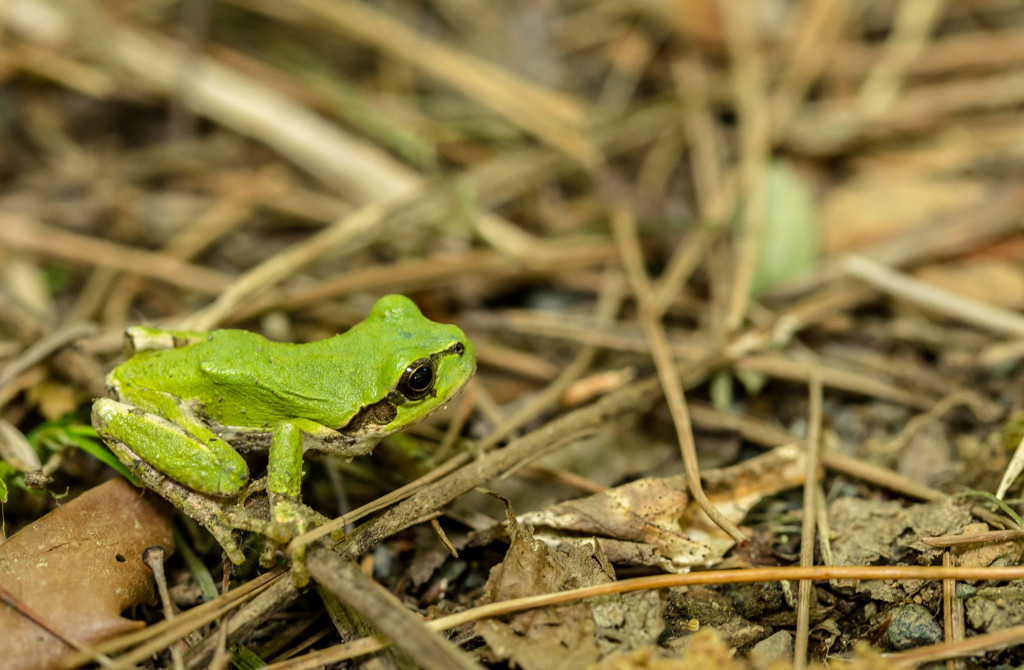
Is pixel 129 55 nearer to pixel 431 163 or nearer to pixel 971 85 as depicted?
pixel 431 163

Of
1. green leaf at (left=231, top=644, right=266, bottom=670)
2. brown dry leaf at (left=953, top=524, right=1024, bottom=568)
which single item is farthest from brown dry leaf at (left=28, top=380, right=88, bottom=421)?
brown dry leaf at (left=953, top=524, right=1024, bottom=568)

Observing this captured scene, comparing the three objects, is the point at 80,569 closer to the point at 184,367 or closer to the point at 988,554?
the point at 184,367

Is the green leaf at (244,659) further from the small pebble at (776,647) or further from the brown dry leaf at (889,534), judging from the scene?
the brown dry leaf at (889,534)

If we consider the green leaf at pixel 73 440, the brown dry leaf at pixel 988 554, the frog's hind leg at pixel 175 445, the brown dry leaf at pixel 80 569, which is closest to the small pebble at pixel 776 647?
the brown dry leaf at pixel 988 554

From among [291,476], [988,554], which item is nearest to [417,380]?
[291,476]

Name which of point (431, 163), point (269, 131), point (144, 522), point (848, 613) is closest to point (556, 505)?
point (848, 613)

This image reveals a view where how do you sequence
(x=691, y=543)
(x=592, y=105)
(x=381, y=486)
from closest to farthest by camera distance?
(x=691, y=543) < (x=381, y=486) < (x=592, y=105)
